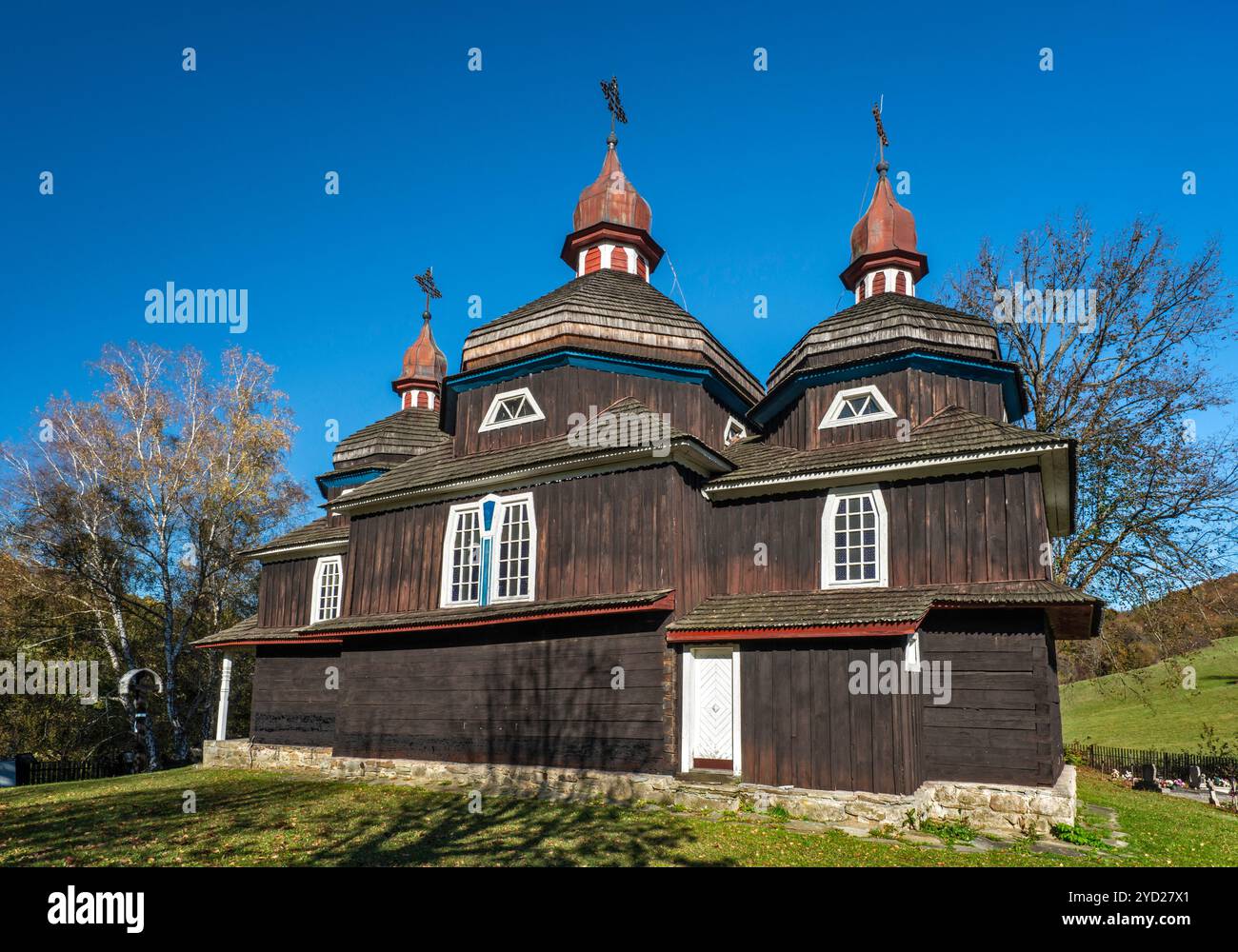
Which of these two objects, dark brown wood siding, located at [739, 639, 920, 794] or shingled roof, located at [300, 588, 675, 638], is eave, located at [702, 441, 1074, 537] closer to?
shingled roof, located at [300, 588, 675, 638]

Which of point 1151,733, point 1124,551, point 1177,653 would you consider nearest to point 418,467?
point 1124,551

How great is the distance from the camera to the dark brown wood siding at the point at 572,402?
17500mm

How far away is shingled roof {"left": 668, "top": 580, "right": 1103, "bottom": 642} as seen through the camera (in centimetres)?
1264

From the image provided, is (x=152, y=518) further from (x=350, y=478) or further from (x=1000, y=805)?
(x=1000, y=805)

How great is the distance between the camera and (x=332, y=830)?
1123cm

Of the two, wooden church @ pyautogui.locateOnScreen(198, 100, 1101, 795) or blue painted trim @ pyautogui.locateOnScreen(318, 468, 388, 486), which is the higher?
blue painted trim @ pyautogui.locateOnScreen(318, 468, 388, 486)

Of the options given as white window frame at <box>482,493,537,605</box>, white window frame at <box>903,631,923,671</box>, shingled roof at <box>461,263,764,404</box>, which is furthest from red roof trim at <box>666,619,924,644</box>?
shingled roof at <box>461,263,764,404</box>

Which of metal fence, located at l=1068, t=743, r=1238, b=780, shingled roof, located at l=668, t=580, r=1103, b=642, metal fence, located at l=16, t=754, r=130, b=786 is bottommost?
metal fence, located at l=16, t=754, r=130, b=786

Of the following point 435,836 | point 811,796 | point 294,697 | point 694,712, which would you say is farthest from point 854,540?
point 294,697

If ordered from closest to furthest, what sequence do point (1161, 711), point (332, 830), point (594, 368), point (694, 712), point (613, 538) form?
point (332, 830)
point (694, 712)
point (613, 538)
point (594, 368)
point (1161, 711)

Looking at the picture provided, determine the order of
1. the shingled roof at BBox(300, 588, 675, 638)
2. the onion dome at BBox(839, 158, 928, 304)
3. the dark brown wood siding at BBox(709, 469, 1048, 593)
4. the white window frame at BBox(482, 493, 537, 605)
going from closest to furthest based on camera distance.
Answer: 1. the dark brown wood siding at BBox(709, 469, 1048, 593)
2. the shingled roof at BBox(300, 588, 675, 638)
3. the white window frame at BBox(482, 493, 537, 605)
4. the onion dome at BBox(839, 158, 928, 304)

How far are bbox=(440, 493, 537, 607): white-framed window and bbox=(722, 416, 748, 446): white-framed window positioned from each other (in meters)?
5.43

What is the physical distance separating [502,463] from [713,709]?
6559mm

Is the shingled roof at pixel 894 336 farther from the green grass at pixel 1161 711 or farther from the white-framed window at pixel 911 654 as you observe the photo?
the green grass at pixel 1161 711
